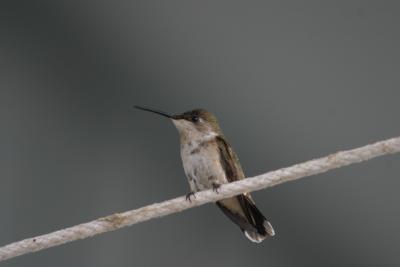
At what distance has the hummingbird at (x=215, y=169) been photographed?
3383 millimetres

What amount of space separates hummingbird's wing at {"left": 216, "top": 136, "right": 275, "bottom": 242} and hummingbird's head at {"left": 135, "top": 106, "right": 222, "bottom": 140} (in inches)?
3.4

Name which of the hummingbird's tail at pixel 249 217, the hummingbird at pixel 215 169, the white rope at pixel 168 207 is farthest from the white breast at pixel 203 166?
the white rope at pixel 168 207

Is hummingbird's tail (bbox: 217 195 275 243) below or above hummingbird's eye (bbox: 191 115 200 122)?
below

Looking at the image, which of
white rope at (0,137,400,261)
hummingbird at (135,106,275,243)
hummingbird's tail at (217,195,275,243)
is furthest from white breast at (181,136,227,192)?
white rope at (0,137,400,261)

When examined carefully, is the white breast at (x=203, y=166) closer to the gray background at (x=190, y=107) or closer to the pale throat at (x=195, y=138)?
the pale throat at (x=195, y=138)

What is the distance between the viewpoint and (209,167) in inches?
134

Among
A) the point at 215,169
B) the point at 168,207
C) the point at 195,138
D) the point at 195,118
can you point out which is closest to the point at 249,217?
the point at 215,169

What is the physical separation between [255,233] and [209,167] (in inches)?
15.0

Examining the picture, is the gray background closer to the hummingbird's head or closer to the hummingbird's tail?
the hummingbird's head

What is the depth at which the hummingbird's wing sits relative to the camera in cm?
333

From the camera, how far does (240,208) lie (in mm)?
3494

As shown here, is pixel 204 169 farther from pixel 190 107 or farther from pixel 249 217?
pixel 190 107

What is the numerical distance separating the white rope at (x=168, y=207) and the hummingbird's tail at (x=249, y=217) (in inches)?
35.9

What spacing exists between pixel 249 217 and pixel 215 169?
0.28 m
